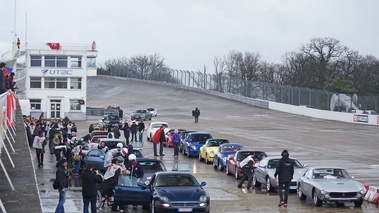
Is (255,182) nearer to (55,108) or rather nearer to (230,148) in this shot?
(230,148)

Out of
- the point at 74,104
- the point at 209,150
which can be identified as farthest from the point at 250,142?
the point at 74,104

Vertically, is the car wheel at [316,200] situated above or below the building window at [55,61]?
below

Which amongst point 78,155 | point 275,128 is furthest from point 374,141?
point 78,155

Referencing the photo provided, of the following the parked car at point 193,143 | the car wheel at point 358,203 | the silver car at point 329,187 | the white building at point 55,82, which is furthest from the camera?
the white building at point 55,82

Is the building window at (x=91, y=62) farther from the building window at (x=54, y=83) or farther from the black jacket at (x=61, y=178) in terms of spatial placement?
the black jacket at (x=61, y=178)

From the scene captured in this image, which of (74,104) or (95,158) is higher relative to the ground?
(74,104)

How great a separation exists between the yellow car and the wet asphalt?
498mm

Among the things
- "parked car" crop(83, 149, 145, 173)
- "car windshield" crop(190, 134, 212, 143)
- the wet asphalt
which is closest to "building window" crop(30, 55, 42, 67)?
the wet asphalt

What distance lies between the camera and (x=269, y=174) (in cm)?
2312

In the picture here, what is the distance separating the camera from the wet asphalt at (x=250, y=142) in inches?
805

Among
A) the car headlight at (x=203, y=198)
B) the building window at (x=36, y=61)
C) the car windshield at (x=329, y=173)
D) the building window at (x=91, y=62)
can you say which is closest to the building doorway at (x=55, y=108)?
the building window at (x=36, y=61)

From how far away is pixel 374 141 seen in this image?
1887 inches

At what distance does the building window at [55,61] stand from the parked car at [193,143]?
1412 inches

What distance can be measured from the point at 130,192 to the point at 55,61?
54.0 metres
